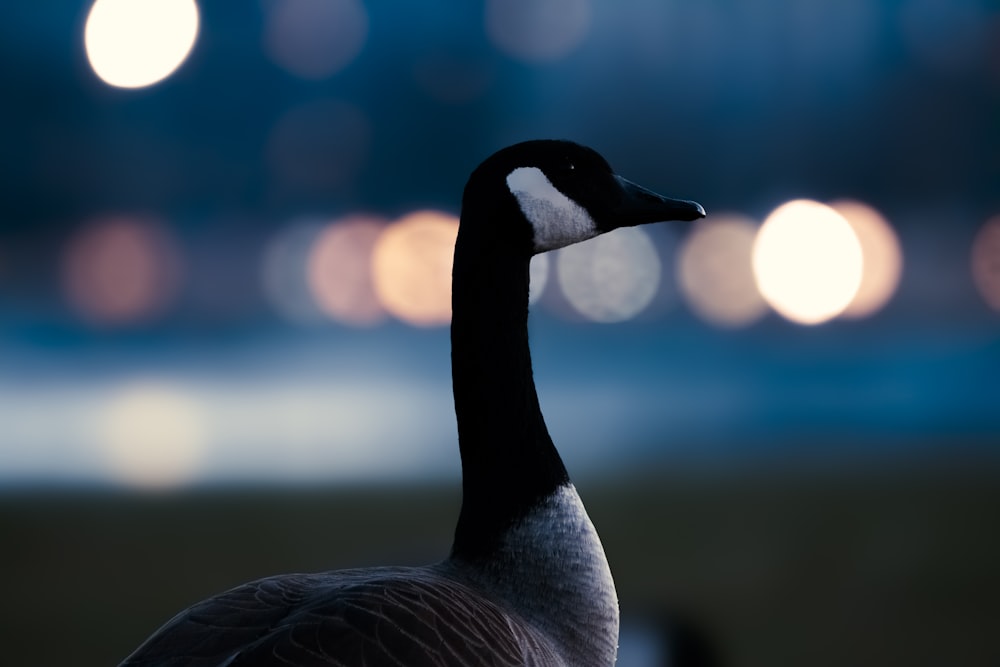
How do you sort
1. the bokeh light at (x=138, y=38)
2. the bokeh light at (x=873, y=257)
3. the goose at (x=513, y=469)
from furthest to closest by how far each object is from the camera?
1. the bokeh light at (x=873, y=257)
2. the bokeh light at (x=138, y=38)
3. the goose at (x=513, y=469)

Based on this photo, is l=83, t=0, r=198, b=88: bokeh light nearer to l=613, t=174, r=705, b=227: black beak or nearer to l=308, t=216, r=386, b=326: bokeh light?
l=308, t=216, r=386, b=326: bokeh light

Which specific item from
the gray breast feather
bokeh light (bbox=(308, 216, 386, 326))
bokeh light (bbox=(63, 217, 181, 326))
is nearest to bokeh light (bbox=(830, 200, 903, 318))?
bokeh light (bbox=(308, 216, 386, 326))

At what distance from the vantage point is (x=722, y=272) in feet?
14.3

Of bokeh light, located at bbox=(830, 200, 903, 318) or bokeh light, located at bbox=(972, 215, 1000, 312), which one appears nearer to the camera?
bokeh light, located at bbox=(830, 200, 903, 318)

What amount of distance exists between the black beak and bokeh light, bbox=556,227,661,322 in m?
2.90

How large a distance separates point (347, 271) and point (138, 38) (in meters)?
1.12

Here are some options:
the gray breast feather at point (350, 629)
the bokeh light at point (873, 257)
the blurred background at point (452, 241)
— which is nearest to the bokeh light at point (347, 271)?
the blurred background at point (452, 241)

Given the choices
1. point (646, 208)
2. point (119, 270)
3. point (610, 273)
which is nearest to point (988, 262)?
point (610, 273)

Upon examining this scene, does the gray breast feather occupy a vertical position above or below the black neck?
below

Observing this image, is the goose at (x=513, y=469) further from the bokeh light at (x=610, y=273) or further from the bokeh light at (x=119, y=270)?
the bokeh light at (x=119, y=270)

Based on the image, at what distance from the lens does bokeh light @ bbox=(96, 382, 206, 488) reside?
4.05 meters

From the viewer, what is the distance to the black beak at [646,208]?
42.0 inches

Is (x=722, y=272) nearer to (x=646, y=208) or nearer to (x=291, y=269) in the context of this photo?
(x=291, y=269)

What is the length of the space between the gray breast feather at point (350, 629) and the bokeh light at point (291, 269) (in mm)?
3263
